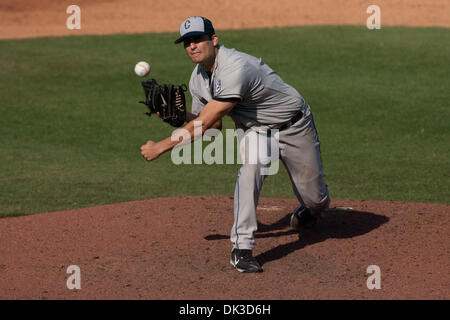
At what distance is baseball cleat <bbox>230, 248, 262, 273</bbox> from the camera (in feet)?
18.3

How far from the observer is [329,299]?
5.01 meters

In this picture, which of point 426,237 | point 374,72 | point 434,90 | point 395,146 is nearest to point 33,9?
point 374,72

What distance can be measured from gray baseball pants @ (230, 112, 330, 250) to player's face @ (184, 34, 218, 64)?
888 millimetres

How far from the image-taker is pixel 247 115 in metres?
6.02

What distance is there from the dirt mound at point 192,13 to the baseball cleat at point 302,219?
13.1m

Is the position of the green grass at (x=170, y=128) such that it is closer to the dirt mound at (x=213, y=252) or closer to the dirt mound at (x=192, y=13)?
the dirt mound at (x=213, y=252)

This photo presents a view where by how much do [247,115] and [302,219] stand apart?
1.24 m

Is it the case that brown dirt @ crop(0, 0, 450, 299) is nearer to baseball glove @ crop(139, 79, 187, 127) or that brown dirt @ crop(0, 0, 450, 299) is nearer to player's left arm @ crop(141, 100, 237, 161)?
player's left arm @ crop(141, 100, 237, 161)

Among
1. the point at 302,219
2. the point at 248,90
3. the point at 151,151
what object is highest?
the point at 248,90

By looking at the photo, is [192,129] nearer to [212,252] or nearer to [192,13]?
[212,252]

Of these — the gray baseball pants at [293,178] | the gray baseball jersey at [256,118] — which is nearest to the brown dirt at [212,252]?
the gray baseball pants at [293,178]

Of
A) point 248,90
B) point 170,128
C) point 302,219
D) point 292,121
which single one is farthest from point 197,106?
point 170,128

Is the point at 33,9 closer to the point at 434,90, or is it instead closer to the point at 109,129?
the point at 109,129

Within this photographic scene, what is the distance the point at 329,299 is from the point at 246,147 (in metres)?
1.49
